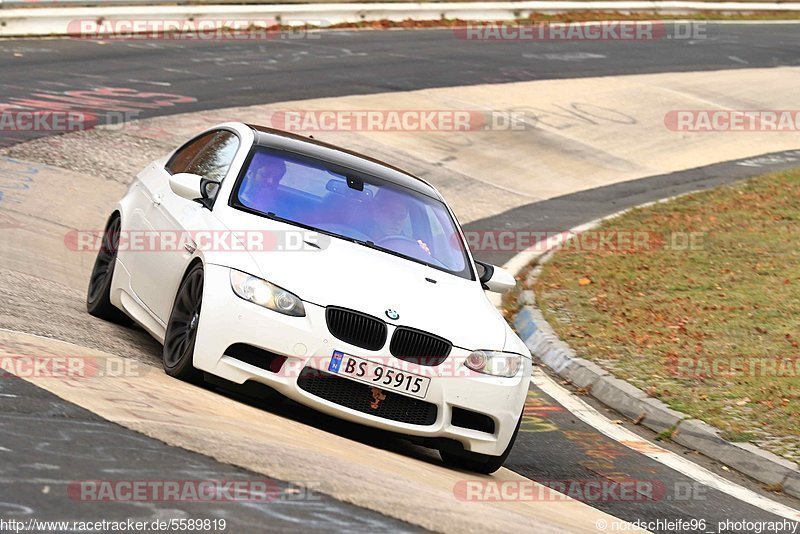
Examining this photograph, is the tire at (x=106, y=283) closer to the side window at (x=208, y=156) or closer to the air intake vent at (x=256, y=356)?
the side window at (x=208, y=156)

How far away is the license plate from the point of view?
6.96 metres

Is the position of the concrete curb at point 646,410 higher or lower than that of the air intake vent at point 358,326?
lower

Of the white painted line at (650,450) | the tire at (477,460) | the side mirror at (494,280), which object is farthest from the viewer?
the side mirror at (494,280)

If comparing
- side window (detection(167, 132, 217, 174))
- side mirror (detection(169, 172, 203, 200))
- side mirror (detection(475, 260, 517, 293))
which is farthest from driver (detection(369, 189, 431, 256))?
side window (detection(167, 132, 217, 174))

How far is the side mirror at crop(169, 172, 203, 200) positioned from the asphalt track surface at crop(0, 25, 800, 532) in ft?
4.53

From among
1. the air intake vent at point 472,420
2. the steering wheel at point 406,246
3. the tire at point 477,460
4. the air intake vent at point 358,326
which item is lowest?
the tire at point 477,460

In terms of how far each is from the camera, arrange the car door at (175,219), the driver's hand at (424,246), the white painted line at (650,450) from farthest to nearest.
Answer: the driver's hand at (424,246), the car door at (175,219), the white painted line at (650,450)

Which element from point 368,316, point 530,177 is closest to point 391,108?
point 530,177

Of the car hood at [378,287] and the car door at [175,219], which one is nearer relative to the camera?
the car hood at [378,287]

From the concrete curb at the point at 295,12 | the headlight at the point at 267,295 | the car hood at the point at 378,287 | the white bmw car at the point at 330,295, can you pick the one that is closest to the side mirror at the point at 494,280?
the white bmw car at the point at 330,295

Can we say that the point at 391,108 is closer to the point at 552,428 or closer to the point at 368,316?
the point at 552,428

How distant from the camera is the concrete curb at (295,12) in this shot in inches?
911

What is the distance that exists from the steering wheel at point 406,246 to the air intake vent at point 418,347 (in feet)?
3.58

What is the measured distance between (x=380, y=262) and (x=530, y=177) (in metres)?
11.7
